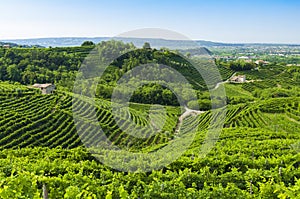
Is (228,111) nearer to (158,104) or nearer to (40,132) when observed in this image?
(158,104)

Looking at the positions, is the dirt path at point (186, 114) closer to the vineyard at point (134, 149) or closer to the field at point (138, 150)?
the field at point (138, 150)

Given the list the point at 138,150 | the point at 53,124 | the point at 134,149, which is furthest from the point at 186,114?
the point at 138,150

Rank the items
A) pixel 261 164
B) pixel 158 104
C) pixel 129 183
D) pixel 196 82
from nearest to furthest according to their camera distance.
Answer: pixel 129 183 → pixel 261 164 → pixel 158 104 → pixel 196 82

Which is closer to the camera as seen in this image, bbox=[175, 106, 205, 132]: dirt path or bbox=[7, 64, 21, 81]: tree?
bbox=[175, 106, 205, 132]: dirt path

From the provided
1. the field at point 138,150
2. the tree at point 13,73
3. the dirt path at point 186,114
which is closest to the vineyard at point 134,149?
the field at point 138,150

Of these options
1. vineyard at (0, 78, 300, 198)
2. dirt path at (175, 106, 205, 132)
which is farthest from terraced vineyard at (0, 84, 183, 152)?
dirt path at (175, 106, 205, 132)

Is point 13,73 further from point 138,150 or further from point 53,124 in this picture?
point 138,150

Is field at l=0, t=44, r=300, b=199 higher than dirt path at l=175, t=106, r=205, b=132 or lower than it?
higher

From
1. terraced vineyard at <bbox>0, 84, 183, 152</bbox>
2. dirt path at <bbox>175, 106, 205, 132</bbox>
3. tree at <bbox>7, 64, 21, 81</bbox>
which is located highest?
tree at <bbox>7, 64, 21, 81</bbox>

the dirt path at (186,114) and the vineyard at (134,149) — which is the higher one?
the vineyard at (134,149)

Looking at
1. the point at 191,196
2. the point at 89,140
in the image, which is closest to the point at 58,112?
the point at 89,140

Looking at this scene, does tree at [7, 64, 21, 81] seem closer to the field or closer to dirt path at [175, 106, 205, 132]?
the field
